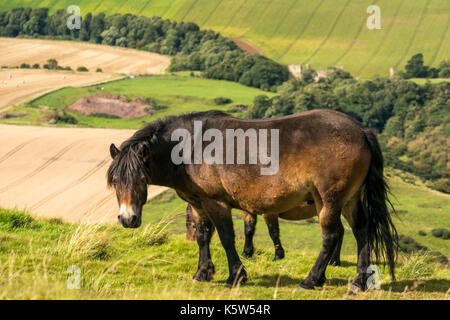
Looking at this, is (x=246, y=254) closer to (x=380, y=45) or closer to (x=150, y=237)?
(x=150, y=237)

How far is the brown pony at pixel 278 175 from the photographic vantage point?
328 inches

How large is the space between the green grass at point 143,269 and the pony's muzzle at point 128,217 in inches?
28.3

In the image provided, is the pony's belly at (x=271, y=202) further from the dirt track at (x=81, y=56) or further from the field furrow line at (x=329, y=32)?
the field furrow line at (x=329, y=32)

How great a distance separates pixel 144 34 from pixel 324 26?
143ft

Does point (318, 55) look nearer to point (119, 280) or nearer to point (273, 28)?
point (273, 28)

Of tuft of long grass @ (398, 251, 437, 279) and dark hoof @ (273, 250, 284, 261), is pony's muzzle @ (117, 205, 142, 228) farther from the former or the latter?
tuft of long grass @ (398, 251, 437, 279)

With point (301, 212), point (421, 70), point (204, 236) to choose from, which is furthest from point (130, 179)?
point (421, 70)

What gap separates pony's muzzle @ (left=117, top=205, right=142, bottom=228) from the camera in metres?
8.09

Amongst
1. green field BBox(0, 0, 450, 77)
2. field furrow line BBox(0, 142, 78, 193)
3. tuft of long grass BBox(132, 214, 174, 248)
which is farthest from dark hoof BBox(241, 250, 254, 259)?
green field BBox(0, 0, 450, 77)

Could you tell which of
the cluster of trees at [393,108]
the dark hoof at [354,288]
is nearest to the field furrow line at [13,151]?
the cluster of trees at [393,108]

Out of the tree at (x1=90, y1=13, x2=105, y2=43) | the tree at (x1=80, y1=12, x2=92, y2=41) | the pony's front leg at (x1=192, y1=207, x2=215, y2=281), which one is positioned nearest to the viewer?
the pony's front leg at (x1=192, y1=207, x2=215, y2=281)

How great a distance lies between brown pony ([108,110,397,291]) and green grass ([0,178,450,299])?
2.04 ft

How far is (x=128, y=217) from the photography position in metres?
8.12

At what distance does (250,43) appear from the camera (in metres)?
140
